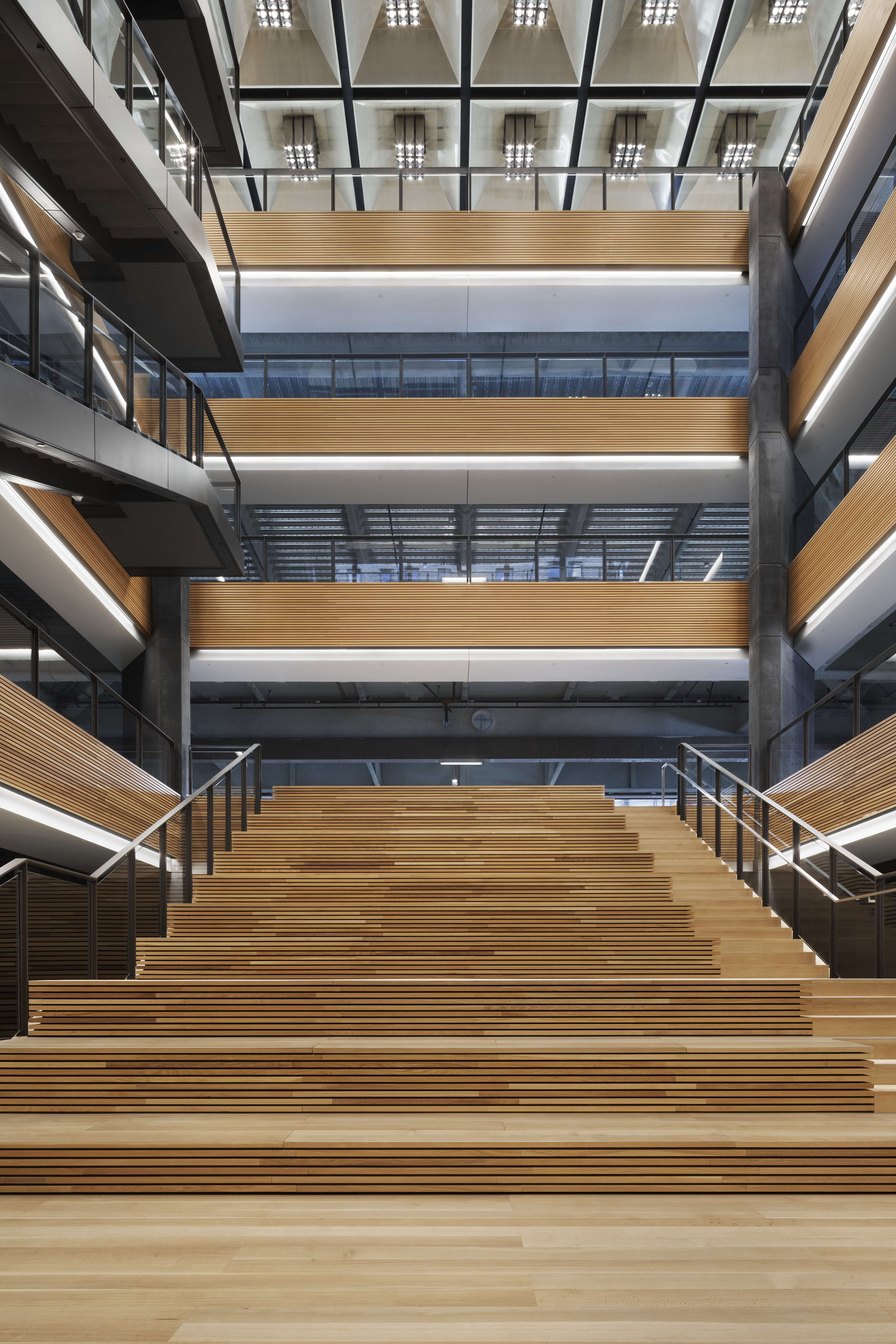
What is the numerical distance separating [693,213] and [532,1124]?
509 inches

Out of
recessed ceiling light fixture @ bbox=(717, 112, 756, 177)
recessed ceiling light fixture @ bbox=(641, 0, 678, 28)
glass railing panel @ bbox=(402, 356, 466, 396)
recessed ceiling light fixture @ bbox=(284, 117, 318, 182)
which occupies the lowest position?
glass railing panel @ bbox=(402, 356, 466, 396)

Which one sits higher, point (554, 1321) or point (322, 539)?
point (322, 539)

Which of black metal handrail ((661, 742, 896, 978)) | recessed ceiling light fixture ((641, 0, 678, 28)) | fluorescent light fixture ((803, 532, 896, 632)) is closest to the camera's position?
black metal handrail ((661, 742, 896, 978))

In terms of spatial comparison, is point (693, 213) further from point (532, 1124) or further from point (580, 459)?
point (532, 1124)

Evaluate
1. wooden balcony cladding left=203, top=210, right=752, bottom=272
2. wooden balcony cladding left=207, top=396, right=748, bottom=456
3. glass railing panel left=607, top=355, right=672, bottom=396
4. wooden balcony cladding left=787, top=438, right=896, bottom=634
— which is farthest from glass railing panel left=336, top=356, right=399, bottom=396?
wooden balcony cladding left=787, top=438, right=896, bottom=634

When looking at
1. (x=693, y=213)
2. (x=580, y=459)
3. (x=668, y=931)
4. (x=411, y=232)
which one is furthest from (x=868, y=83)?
(x=668, y=931)

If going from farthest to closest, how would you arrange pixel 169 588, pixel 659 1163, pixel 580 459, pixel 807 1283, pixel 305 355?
pixel 305 355, pixel 580 459, pixel 169 588, pixel 659 1163, pixel 807 1283

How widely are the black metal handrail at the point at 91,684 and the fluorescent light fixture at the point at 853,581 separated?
714 cm

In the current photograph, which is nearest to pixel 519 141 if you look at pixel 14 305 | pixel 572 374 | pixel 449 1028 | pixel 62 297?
pixel 572 374

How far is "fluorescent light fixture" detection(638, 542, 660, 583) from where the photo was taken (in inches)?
536

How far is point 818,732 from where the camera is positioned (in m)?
9.88

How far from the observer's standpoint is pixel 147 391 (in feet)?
27.3

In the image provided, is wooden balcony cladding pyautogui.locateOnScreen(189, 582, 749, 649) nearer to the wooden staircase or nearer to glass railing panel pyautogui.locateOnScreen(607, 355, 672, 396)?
glass railing panel pyautogui.locateOnScreen(607, 355, 672, 396)

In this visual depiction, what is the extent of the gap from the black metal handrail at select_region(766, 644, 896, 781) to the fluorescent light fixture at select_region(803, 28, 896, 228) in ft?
18.6
